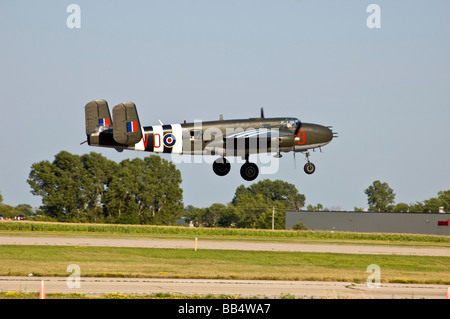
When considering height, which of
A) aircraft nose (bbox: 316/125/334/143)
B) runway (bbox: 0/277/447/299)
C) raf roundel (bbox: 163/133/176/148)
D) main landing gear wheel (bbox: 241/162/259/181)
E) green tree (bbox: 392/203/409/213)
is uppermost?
aircraft nose (bbox: 316/125/334/143)

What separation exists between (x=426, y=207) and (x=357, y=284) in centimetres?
14118

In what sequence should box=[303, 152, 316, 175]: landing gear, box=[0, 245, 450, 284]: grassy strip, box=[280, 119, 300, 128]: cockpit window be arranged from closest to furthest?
box=[280, 119, 300, 128]: cockpit window < box=[303, 152, 316, 175]: landing gear < box=[0, 245, 450, 284]: grassy strip

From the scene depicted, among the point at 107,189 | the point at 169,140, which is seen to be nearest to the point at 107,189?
the point at 107,189

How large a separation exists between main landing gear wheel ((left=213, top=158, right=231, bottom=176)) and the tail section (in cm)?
635

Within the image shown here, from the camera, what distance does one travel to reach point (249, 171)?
112 ft

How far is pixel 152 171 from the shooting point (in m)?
121

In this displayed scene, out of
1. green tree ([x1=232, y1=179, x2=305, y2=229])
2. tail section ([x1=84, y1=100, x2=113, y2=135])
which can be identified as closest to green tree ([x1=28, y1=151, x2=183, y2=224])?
green tree ([x1=232, y1=179, x2=305, y2=229])

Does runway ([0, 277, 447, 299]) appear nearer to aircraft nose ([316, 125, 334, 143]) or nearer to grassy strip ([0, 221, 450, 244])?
aircraft nose ([316, 125, 334, 143])

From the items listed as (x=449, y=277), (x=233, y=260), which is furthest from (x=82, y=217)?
(x=449, y=277)

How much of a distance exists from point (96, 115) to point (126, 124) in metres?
2.11

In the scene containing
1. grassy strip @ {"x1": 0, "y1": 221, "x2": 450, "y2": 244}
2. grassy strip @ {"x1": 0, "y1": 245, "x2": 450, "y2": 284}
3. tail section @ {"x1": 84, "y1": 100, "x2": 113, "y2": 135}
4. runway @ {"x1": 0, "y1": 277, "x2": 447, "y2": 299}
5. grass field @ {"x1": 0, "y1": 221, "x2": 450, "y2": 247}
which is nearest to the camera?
runway @ {"x1": 0, "y1": 277, "x2": 447, "y2": 299}

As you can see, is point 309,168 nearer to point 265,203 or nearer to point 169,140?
point 169,140

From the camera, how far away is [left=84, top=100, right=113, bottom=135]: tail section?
31.0m

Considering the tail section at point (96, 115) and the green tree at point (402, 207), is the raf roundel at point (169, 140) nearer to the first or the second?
the tail section at point (96, 115)
